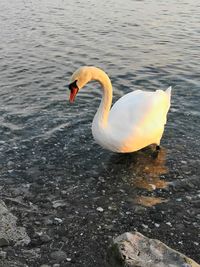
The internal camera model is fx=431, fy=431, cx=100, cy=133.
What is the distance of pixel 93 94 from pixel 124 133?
510 cm

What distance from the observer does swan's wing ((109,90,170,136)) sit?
10219 mm

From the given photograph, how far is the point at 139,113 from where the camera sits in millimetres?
10500

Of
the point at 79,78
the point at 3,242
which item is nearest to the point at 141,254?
the point at 3,242

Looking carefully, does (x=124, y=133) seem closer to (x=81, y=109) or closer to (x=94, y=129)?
(x=94, y=129)

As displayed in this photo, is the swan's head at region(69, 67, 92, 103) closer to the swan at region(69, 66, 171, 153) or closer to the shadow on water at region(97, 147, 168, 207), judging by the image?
the swan at region(69, 66, 171, 153)

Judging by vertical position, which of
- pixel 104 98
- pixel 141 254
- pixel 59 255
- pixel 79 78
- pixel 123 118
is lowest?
pixel 59 255

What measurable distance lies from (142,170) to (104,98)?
6.45ft

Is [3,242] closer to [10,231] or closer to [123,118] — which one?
[10,231]

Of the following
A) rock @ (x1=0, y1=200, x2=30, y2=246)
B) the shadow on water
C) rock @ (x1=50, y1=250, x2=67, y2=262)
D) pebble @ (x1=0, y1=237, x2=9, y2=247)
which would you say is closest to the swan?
the shadow on water

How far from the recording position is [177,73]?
1692 cm

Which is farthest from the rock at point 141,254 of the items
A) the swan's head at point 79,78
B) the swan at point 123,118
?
the swan's head at point 79,78

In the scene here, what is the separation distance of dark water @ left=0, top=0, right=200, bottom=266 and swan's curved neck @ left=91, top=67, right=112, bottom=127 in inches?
44.5

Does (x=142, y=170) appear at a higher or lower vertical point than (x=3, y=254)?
lower

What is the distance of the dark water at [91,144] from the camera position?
8297 millimetres
